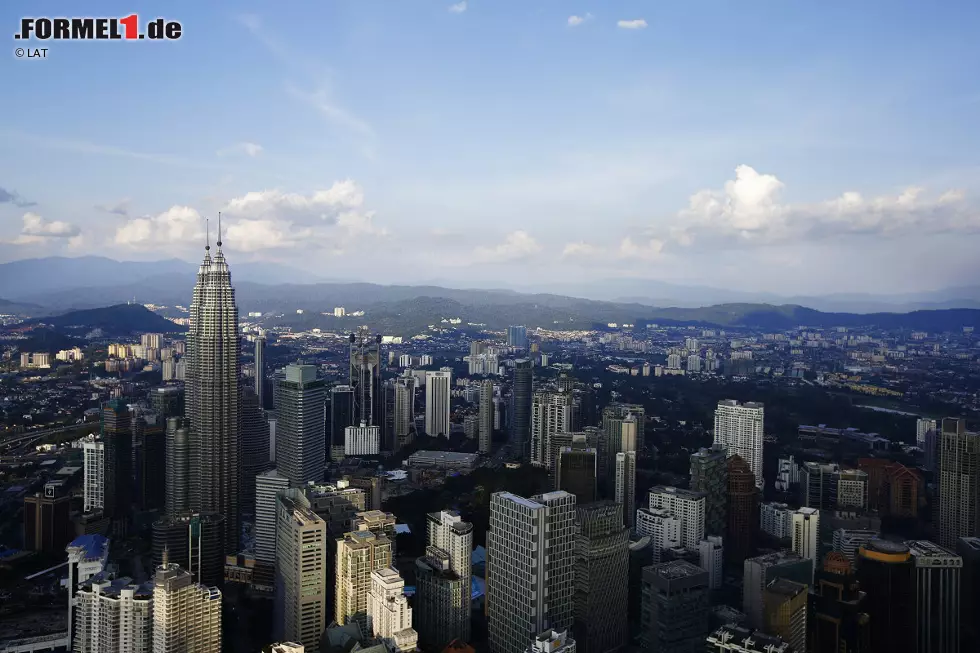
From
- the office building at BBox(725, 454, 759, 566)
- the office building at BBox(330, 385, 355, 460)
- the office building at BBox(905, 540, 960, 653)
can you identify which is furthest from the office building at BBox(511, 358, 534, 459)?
the office building at BBox(905, 540, 960, 653)

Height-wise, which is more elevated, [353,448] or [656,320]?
[656,320]

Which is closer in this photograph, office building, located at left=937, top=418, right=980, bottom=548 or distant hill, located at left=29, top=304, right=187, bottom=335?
office building, located at left=937, top=418, right=980, bottom=548

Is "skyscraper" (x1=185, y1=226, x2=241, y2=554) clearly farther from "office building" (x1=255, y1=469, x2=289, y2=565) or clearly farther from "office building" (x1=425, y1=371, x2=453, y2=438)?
"office building" (x1=425, y1=371, x2=453, y2=438)

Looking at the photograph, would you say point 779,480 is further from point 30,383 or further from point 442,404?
point 30,383

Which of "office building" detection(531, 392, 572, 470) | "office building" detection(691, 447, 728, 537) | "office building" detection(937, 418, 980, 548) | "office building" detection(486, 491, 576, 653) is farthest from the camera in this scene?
"office building" detection(531, 392, 572, 470)

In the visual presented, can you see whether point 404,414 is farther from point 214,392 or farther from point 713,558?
point 713,558

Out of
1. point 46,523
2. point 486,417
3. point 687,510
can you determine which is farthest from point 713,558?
point 46,523

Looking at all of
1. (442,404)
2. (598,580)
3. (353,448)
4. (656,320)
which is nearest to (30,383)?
(353,448)
